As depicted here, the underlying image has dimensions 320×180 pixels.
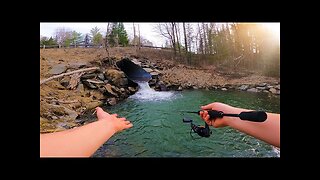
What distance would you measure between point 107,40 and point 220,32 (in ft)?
3.49

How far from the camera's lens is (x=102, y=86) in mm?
3732

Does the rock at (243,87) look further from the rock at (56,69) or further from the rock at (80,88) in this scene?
the rock at (56,69)

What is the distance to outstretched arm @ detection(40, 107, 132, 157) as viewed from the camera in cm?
328

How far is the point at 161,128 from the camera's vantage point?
3.63m

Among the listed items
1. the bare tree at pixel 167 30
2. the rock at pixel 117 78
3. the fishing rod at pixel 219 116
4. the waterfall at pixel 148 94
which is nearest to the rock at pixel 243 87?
the fishing rod at pixel 219 116

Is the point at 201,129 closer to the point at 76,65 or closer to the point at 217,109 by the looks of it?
the point at 217,109

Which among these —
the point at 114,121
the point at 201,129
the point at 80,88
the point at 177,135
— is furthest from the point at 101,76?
the point at 201,129

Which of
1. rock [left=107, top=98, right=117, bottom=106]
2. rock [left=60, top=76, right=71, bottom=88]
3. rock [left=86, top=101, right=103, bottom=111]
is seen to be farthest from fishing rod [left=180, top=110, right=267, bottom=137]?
rock [left=60, top=76, right=71, bottom=88]

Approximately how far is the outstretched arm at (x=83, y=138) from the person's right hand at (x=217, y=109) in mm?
686

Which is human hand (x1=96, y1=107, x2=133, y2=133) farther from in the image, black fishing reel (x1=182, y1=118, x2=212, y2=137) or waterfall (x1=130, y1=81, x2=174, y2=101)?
black fishing reel (x1=182, y1=118, x2=212, y2=137)
